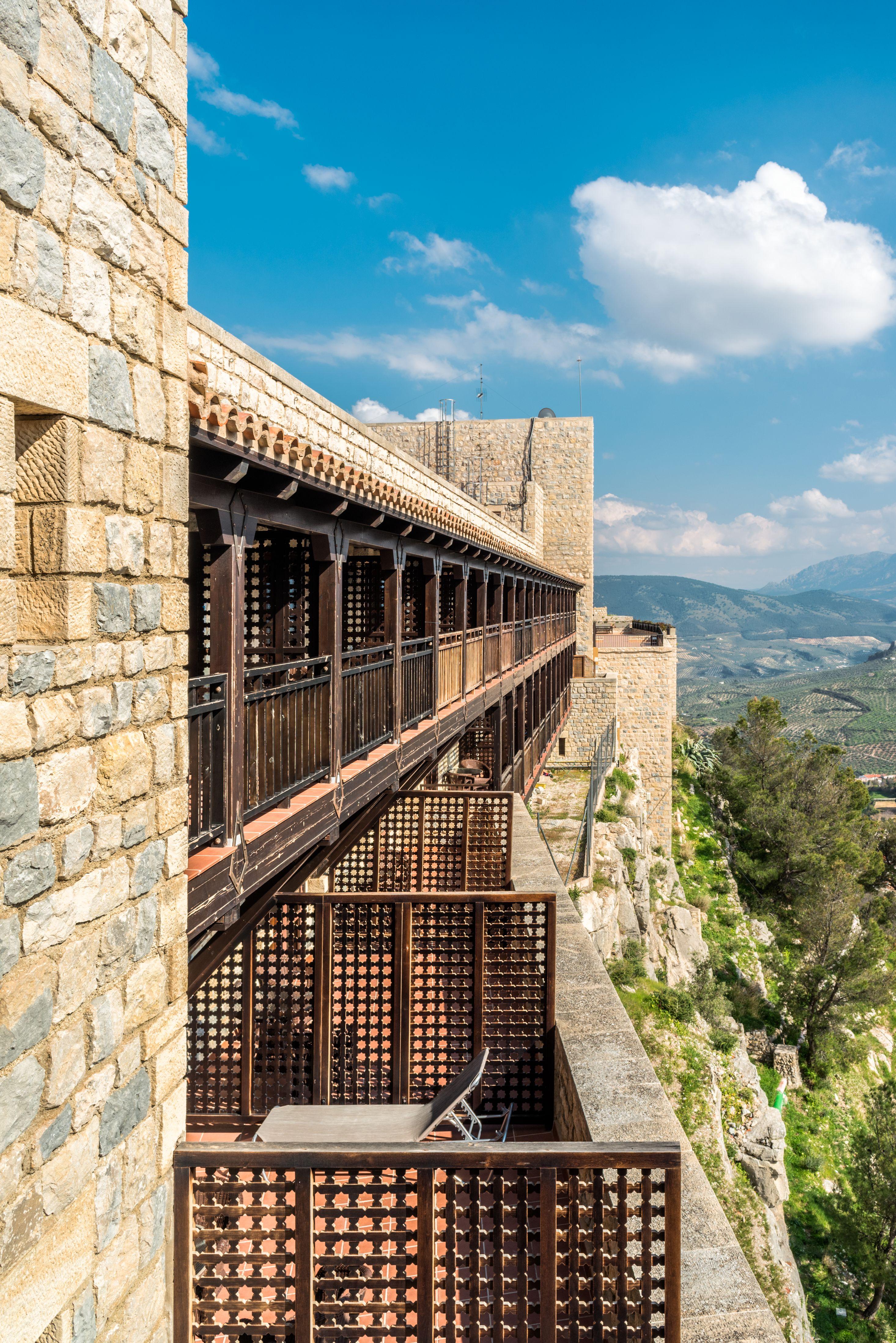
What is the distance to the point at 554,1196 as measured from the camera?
121 inches

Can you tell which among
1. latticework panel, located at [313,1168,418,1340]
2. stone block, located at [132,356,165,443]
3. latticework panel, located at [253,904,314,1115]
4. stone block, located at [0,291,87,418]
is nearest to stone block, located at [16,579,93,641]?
stone block, located at [0,291,87,418]

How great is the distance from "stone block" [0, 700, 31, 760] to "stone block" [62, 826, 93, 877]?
336 mm

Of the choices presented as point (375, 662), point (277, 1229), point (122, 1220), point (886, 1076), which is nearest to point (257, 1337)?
point (277, 1229)

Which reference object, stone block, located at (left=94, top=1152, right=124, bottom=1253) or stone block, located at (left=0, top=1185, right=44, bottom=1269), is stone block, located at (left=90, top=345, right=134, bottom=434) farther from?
stone block, located at (left=94, top=1152, right=124, bottom=1253)

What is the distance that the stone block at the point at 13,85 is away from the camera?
1986mm

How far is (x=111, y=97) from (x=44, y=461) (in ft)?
3.87

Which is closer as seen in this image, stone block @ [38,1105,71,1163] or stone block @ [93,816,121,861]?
stone block @ [38,1105,71,1163]

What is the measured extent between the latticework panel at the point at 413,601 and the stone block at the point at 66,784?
7328mm

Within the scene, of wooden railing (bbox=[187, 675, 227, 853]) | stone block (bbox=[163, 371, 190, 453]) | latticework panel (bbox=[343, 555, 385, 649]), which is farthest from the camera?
latticework panel (bbox=[343, 555, 385, 649])

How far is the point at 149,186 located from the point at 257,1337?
4.03 meters

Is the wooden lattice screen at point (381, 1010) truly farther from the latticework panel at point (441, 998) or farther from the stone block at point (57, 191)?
the stone block at point (57, 191)

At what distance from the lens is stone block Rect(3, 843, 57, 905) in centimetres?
206

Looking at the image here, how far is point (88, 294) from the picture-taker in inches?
93.7

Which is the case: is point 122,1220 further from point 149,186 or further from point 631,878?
point 631,878
